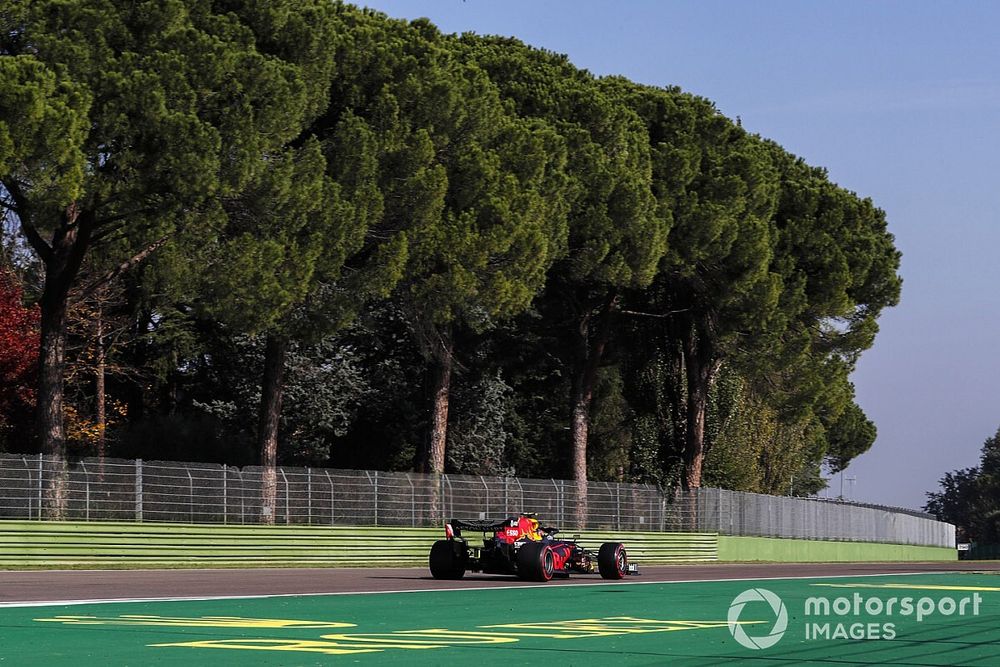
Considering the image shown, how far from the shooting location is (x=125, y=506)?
29938mm

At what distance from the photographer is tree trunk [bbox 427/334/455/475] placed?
42.4 metres

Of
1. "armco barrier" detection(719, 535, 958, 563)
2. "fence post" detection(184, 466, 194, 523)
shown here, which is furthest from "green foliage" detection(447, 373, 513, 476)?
"fence post" detection(184, 466, 194, 523)

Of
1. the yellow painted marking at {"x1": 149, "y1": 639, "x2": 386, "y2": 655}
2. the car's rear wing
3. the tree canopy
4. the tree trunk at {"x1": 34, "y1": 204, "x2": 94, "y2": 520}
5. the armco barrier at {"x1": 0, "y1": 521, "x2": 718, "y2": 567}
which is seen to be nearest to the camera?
the yellow painted marking at {"x1": 149, "y1": 639, "x2": 386, "y2": 655}

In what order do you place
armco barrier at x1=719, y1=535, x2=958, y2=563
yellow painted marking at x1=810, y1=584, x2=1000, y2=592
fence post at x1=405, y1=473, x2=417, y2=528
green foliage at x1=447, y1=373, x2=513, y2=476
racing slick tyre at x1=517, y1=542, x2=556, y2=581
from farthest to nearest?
green foliage at x1=447, y1=373, x2=513, y2=476 → armco barrier at x1=719, y1=535, x2=958, y2=563 → fence post at x1=405, y1=473, x2=417, y2=528 → racing slick tyre at x1=517, y1=542, x2=556, y2=581 → yellow painted marking at x1=810, y1=584, x2=1000, y2=592

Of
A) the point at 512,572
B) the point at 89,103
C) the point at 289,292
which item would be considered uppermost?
the point at 89,103

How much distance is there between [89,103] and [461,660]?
69.2 feet

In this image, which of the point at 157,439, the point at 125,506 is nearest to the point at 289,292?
the point at 125,506

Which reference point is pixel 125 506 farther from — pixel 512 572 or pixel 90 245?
pixel 512 572

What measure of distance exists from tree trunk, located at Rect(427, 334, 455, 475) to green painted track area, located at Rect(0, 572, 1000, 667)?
22185 millimetres

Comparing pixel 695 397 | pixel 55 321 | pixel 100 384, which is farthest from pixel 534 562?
pixel 695 397

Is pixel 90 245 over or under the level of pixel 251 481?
over

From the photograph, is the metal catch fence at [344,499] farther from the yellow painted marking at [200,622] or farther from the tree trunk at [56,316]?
the yellow painted marking at [200,622]

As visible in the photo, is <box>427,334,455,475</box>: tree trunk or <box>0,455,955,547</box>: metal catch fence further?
<box>427,334,455,475</box>: tree trunk

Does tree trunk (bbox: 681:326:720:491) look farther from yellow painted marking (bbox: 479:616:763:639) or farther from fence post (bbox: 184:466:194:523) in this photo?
yellow painted marking (bbox: 479:616:763:639)
